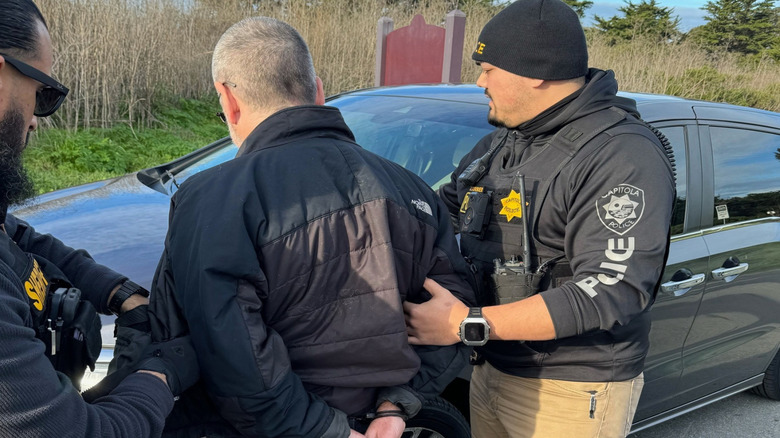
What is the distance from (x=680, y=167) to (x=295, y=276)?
83.2 inches

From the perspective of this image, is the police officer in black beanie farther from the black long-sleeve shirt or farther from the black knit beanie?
the black long-sleeve shirt

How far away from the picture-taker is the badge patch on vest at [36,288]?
45.0 inches

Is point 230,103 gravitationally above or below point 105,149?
above

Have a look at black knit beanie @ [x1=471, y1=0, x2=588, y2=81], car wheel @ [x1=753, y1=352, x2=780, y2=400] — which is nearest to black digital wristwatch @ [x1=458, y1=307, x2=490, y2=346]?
black knit beanie @ [x1=471, y1=0, x2=588, y2=81]

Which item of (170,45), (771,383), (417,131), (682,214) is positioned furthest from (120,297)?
(170,45)

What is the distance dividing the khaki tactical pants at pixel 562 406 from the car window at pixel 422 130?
951 mm

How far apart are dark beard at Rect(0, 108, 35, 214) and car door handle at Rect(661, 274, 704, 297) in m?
2.27

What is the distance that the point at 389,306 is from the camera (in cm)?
136

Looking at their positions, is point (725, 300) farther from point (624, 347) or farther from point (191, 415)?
point (191, 415)

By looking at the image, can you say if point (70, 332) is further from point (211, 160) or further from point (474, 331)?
point (211, 160)

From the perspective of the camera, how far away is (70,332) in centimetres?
126

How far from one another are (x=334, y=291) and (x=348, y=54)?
9954 mm

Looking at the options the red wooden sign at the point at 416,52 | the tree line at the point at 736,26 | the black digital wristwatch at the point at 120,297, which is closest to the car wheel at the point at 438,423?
the black digital wristwatch at the point at 120,297

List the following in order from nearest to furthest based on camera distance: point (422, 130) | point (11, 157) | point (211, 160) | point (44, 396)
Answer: point (44, 396), point (11, 157), point (422, 130), point (211, 160)
